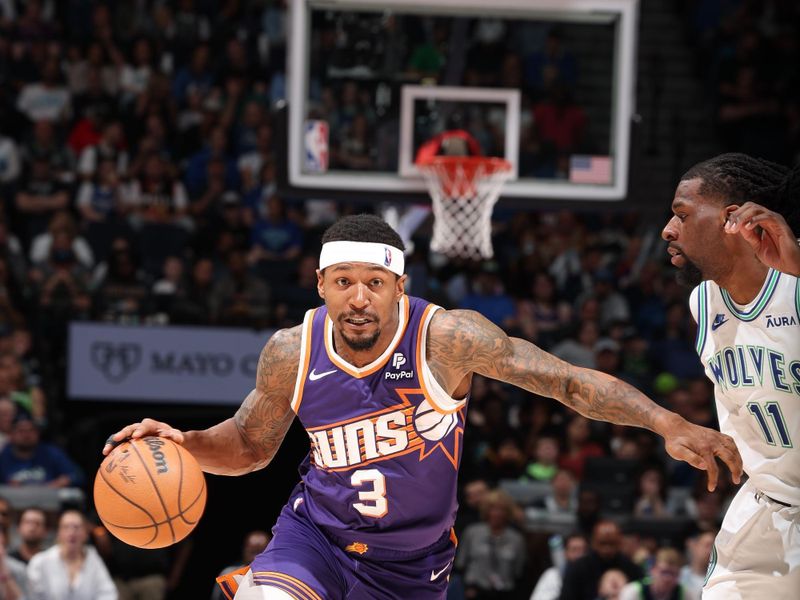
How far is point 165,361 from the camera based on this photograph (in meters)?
11.2

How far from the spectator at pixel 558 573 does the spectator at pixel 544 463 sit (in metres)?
1.44

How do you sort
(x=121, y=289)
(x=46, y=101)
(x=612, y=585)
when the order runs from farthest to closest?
1. (x=46, y=101)
2. (x=121, y=289)
3. (x=612, y=585)

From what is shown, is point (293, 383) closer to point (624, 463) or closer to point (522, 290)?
point (624, 463)

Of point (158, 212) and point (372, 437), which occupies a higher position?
point (158, 212)

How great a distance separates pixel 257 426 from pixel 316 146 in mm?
4232

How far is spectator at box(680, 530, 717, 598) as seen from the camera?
857cm

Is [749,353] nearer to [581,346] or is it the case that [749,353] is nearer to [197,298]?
[581,346]

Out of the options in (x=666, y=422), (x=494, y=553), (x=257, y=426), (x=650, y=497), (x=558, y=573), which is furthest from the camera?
(x=650, y=497)

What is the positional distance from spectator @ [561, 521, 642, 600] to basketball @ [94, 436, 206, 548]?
4861 millimetres

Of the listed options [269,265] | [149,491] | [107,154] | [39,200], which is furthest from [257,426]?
[107,154]

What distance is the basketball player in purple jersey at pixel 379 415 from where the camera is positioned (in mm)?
4676

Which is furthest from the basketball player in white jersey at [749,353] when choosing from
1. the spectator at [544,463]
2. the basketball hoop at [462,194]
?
the spectator at [544,463]

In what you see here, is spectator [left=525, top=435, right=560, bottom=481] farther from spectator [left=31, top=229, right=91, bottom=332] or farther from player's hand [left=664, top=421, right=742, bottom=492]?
player's hand [left=664, top=421, right=742, bottom=492]

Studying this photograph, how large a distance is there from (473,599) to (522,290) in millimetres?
3934
